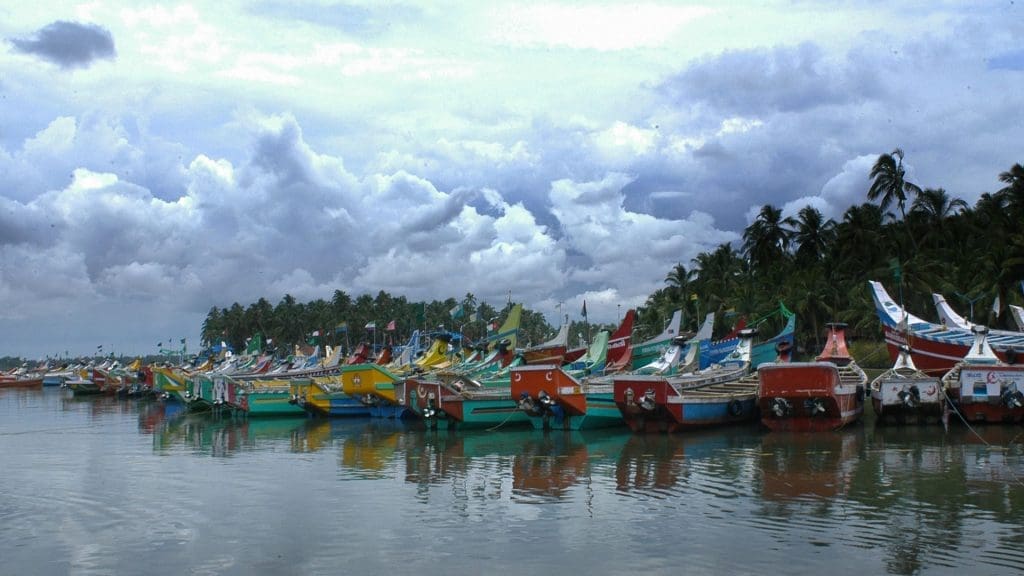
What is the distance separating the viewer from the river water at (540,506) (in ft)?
50.7

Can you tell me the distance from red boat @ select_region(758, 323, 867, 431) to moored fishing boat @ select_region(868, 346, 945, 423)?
131 centimetres

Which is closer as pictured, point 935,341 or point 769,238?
point 935,341

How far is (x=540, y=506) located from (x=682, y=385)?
18.8m

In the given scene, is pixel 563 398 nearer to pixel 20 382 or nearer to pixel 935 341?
pixel 935 341

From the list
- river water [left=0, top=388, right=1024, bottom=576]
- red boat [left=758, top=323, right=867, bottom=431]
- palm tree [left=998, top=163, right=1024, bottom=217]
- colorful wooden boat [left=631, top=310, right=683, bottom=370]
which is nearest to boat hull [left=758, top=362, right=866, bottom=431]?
red boat [left=758, top=323, right=867, bottom=431]

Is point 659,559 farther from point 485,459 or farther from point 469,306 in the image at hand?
point 469,306

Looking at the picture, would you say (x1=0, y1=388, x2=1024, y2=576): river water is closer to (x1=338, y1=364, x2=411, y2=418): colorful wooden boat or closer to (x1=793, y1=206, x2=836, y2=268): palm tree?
(x1=338, y1=364, x2=411, y2=418): colorful wooden boat

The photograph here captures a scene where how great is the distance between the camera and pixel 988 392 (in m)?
34.0

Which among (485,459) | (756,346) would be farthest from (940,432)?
(485,459)

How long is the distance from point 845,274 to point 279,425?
46940 millimetres

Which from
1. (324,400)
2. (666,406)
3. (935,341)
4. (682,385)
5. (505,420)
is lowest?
(505,420)

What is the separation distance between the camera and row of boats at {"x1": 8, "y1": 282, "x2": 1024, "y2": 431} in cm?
3431

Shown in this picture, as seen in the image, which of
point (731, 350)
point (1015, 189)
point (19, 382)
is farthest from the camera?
point (19, 382)

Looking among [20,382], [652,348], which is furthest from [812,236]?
[20,382]
